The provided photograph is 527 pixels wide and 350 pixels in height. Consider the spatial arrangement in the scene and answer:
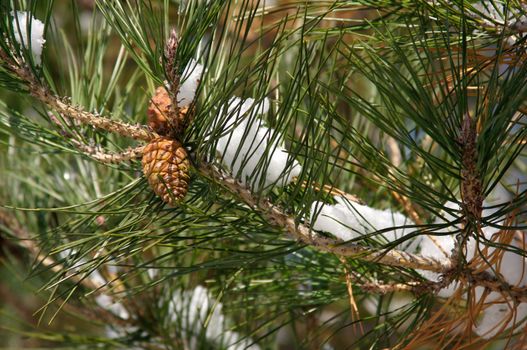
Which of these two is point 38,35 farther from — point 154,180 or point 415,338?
point 415,338

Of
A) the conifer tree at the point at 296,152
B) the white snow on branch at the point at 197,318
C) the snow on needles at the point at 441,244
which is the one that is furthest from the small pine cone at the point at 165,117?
the white snow on branch at the point at 197,318

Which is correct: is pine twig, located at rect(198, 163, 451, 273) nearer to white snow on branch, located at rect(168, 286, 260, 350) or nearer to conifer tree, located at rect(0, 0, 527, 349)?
conifer tree, located at rect(0, 0, 527, 349)

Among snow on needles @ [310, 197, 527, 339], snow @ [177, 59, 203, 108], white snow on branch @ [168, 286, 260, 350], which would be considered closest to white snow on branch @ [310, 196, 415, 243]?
snow on needles @ [310, 197, 527, 339]

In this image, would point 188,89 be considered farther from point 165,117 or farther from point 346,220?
point 346,220

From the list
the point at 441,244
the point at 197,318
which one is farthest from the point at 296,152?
the point at 197,318

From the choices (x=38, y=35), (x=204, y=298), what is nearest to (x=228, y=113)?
(x=38, y=35)

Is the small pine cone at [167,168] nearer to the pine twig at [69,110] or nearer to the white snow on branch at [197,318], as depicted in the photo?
the pine twig at [69,110]
